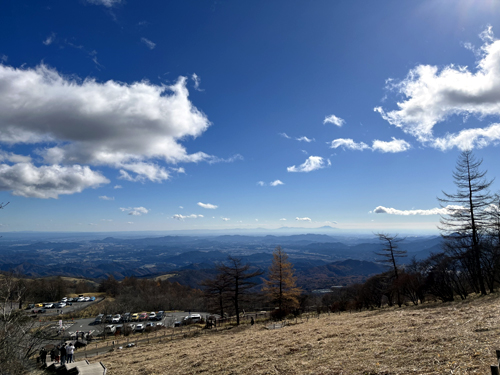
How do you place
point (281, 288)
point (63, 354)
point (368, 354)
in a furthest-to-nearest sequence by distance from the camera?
1. point (281, 288)
2. point (63, 354)
3. point (368, 354)

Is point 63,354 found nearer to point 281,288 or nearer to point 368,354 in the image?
point 368,354

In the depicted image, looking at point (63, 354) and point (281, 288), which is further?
point (281, 288)

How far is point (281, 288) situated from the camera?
31.9 m

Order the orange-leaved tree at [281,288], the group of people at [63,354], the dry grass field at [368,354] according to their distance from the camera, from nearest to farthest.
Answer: the dry grass field at [368,354] < the group of people at [63,354] < the orange-leaved tree at [281,288]

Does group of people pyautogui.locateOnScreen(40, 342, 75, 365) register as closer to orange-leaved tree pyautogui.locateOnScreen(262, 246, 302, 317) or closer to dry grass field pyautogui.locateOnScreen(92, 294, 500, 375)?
dry grass field pyautogui.locateOnScreen(92, 294, 500, 375)

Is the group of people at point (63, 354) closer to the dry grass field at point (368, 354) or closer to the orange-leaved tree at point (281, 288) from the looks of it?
the dry grass field at point (368, 354)

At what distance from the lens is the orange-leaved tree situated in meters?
31.3

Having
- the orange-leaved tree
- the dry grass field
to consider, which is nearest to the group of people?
the dry grass field

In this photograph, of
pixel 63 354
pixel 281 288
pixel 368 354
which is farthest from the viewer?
pixel 281 288

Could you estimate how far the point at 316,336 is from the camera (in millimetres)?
14656

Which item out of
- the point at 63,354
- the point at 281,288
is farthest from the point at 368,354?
the point at 281,288

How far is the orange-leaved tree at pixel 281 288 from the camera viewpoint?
3134 cm

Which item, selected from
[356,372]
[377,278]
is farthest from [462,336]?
[377,278]

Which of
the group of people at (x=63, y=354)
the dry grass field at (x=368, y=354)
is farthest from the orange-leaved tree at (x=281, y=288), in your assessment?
the group of people at (x=63, y=354)
